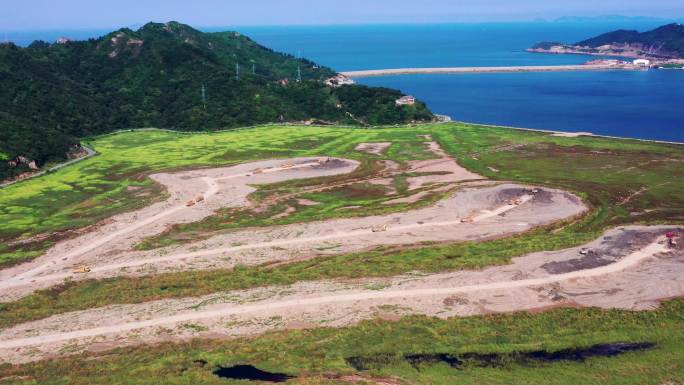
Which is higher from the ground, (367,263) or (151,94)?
(151,94)

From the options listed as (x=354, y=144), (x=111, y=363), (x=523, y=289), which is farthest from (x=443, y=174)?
(x=111, y=363)

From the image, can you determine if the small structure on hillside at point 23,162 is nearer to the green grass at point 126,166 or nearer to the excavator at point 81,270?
the green grass at point 126,166

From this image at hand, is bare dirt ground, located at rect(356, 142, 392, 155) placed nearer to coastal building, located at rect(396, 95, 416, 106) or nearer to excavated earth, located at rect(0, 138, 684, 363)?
excavated earth, located at rect(0, 138, 684, 363)

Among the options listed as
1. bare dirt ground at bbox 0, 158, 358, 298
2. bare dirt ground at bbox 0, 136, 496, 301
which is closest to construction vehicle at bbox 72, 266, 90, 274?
bare dirt ground at bbox 0, 136, 496, 301

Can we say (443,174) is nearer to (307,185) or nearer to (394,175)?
(394,175)

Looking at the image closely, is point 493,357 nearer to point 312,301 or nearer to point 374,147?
point 312,301

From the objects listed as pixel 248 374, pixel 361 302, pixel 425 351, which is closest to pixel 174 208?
pixel 361 302
